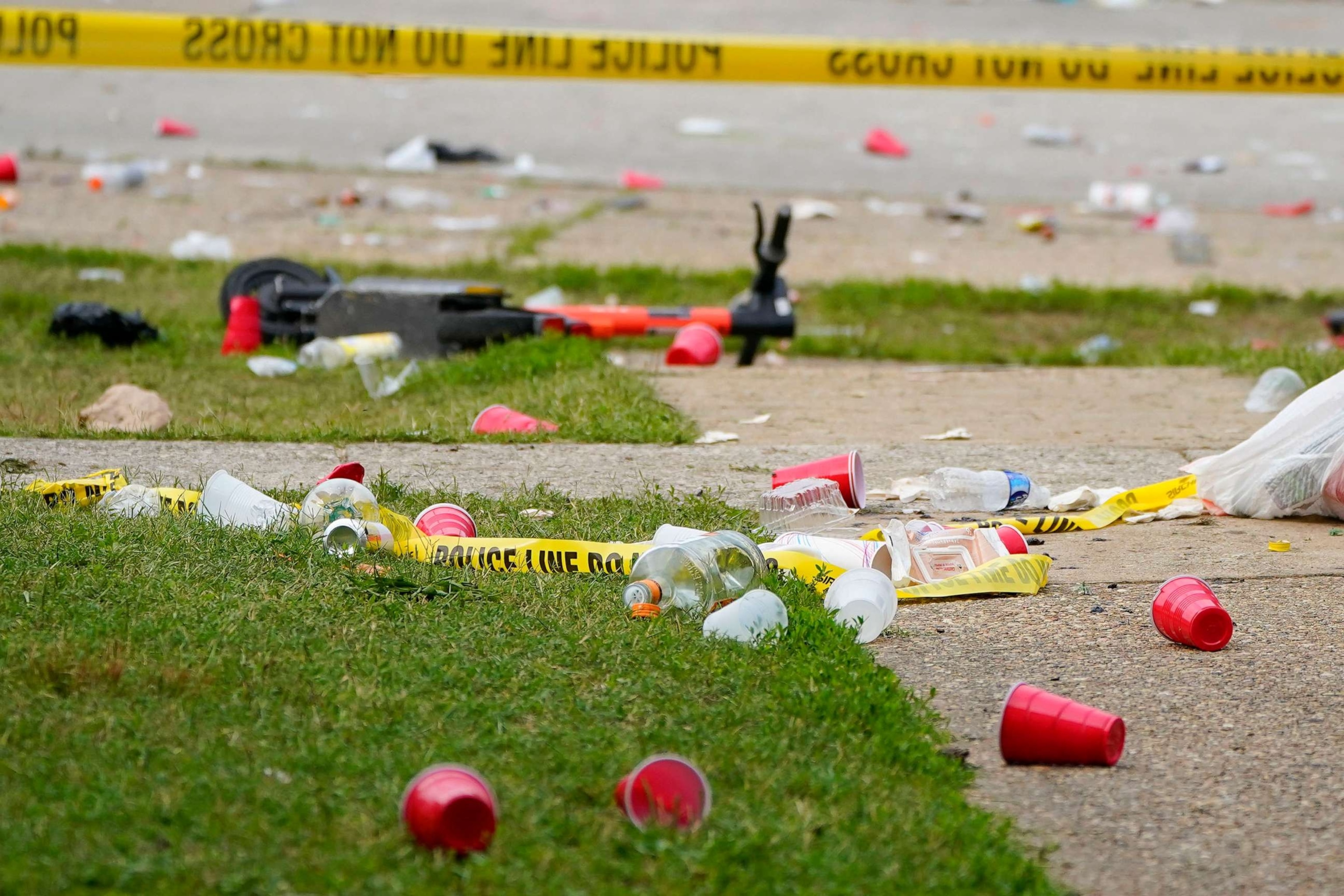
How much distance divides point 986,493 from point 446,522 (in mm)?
1680

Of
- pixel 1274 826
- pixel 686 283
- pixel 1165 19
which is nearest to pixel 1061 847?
pixel 1274 826

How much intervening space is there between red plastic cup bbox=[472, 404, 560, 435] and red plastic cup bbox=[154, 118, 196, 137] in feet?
23.3

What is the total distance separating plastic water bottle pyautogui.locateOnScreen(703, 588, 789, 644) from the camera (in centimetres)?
334

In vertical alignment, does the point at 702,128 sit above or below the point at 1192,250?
above

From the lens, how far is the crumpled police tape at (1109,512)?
4.47m

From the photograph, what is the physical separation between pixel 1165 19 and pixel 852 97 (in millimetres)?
3973

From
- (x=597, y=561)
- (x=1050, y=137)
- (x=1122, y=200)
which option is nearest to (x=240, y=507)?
(x=597, y=561)

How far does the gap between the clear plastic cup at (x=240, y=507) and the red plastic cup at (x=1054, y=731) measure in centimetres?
198

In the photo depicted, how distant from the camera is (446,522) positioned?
158 inches

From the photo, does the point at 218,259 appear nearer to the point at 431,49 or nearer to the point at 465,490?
the point at 431,49

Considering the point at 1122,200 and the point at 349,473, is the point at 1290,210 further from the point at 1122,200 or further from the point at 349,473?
the point at 349,473

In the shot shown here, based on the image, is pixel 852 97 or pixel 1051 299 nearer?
pixel 1051 299

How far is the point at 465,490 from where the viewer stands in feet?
15.4

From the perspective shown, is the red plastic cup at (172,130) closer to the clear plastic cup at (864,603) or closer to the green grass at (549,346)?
the green grass at (549,346)
